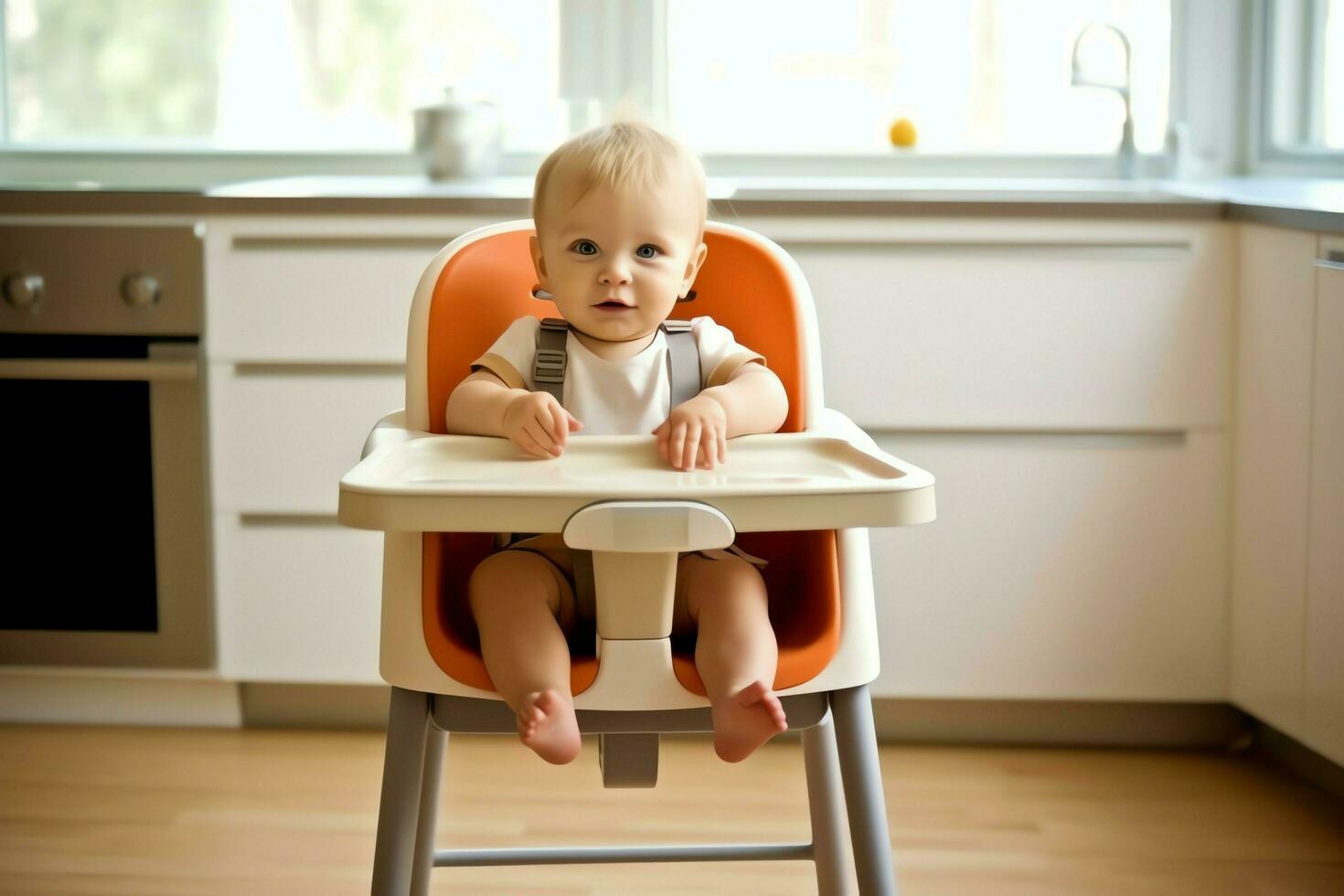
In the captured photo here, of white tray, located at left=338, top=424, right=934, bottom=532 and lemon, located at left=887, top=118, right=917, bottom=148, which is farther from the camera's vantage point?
lemon, located at left=887, top=118, right=917, bottom=148

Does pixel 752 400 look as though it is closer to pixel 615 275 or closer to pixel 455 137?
pixel 615 275

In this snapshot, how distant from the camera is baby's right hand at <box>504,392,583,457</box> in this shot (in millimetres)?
1111

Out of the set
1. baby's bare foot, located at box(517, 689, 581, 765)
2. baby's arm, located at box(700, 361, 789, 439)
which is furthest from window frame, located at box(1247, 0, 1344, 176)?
baby's bare foot, located at box(517, 689, 581, 765)

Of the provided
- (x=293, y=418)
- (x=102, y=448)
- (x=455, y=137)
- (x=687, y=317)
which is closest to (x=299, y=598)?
(x=293, y=418)

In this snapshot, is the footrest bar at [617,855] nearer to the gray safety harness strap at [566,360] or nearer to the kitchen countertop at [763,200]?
the gray safety harness strap at [566,360]

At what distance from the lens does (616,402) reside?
50.7 inches

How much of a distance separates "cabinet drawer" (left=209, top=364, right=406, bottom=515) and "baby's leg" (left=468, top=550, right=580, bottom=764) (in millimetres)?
1059

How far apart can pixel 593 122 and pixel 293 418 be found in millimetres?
937

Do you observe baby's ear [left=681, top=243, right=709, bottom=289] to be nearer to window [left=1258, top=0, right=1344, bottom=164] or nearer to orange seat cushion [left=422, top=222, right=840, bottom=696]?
orange seat cushion [left=422, top=222, right=840, bottom=696]

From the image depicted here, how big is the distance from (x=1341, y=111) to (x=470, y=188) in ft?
5.07

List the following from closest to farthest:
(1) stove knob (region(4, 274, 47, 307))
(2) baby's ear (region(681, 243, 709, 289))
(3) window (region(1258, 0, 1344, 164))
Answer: (2) baby's ear (region(681, 243, 709, 289)) < (1) stove knob (region(4, 274, 47, 307)) < (3) window (region(1258, 0, 1344, 164))

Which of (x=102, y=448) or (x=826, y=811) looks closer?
(x=826, y=811)

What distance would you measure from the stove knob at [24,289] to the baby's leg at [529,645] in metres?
1.33

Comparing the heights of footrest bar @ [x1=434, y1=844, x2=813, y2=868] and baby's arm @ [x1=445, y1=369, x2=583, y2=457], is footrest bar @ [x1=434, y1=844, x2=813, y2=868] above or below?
below
